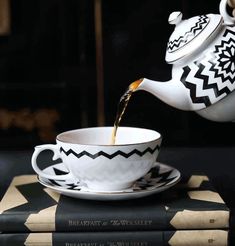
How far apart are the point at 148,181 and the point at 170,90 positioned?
0.12 meters

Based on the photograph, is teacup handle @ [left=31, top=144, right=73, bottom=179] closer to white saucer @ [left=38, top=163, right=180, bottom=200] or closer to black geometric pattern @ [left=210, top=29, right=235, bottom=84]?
white saucer @ [left=38, top=163, right=180, bottom=200]

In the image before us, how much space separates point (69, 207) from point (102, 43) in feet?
0.88

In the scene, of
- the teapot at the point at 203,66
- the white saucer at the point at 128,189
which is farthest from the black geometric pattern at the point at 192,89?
the white saucer at the point at 128,189

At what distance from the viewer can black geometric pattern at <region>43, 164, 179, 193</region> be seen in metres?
0.60

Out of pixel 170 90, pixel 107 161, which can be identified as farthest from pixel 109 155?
pixel 170 90

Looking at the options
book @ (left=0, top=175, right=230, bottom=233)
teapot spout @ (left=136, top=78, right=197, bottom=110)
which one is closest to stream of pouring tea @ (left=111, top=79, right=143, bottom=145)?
teapot spout @ (left=136, top=78, right=197, bottom=110)

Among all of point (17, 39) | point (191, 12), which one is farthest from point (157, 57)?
point (17, 39)

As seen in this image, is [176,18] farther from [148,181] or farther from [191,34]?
[148,181]

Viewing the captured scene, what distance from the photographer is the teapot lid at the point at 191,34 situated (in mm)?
603

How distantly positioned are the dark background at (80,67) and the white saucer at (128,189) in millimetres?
85

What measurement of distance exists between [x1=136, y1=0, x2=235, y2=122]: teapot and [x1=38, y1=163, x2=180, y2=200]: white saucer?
0.10 meters

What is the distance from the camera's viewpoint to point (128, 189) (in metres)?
0.60

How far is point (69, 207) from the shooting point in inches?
22.0

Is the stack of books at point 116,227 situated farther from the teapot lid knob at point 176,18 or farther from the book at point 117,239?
the teapot lid knob at point 176,18
